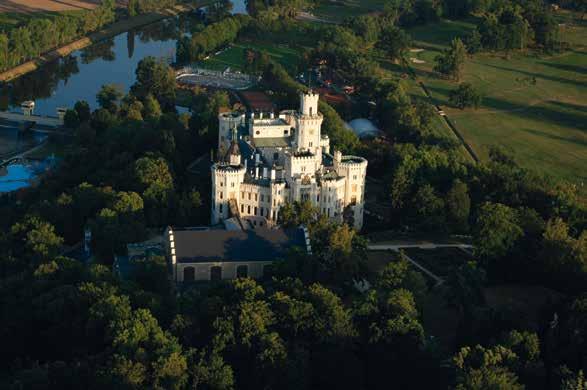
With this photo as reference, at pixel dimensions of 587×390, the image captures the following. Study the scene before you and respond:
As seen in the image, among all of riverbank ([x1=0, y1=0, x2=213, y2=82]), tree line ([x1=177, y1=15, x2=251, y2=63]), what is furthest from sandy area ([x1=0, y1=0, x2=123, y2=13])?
tree line ([x1=177, y1=15, x2=251, y2=63])

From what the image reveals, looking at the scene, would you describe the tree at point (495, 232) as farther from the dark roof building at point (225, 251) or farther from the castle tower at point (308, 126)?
the castle tower at point (308, 126)

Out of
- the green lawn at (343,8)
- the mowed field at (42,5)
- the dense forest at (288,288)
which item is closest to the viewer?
the dense forest at (288,288)

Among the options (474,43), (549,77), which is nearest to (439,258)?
(549,77)

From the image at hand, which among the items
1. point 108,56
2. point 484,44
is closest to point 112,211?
point 108,56

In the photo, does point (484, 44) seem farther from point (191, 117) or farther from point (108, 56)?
point (191, 117)

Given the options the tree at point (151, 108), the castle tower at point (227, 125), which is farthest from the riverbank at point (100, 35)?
the castle tower at point (227, 125)

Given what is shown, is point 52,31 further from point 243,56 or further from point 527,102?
point 527,102

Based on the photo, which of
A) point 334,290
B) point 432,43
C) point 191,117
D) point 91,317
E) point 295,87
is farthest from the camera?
point 432,43
